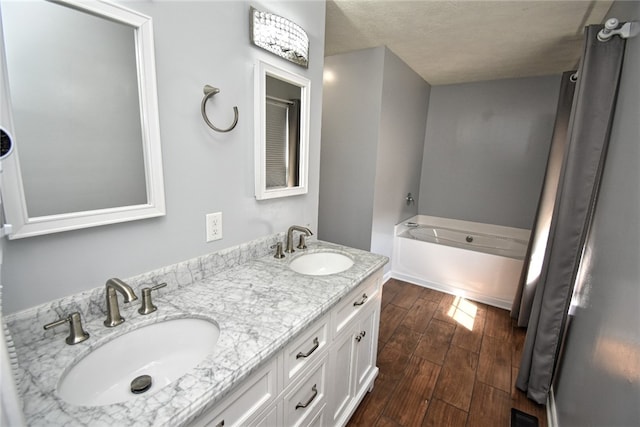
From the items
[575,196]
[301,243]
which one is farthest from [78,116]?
[575,196]

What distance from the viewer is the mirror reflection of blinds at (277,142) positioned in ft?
4.94

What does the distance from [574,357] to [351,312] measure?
116cm

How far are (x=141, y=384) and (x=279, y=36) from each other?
1.52 metres

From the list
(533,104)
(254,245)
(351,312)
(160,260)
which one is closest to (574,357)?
(351,312)

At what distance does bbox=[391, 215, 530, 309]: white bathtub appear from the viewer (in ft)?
9.34

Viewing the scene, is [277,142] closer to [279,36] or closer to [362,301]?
[279,36]

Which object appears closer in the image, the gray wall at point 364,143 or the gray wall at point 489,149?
the gray wall at point 364,143

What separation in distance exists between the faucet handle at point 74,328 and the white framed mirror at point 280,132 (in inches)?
33.6

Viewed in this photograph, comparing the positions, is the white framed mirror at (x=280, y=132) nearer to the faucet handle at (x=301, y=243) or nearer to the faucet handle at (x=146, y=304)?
the faucet handle at (x=301, y=243)

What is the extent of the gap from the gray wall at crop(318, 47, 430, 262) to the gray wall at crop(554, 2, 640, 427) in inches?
62.6

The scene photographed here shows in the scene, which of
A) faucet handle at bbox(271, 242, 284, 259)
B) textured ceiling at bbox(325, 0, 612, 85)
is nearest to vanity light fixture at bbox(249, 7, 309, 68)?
textured ceiling at bbox(325, 0, 612, 85)

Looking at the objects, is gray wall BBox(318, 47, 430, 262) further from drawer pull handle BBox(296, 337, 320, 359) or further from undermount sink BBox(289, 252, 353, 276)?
drawer pull handle BBox(296, 337, 320, 359)

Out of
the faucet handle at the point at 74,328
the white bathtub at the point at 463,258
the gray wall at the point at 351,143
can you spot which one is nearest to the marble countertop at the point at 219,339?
the faucet handle at the point at 74,328

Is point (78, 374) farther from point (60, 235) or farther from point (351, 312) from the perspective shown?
point (351, 312)
